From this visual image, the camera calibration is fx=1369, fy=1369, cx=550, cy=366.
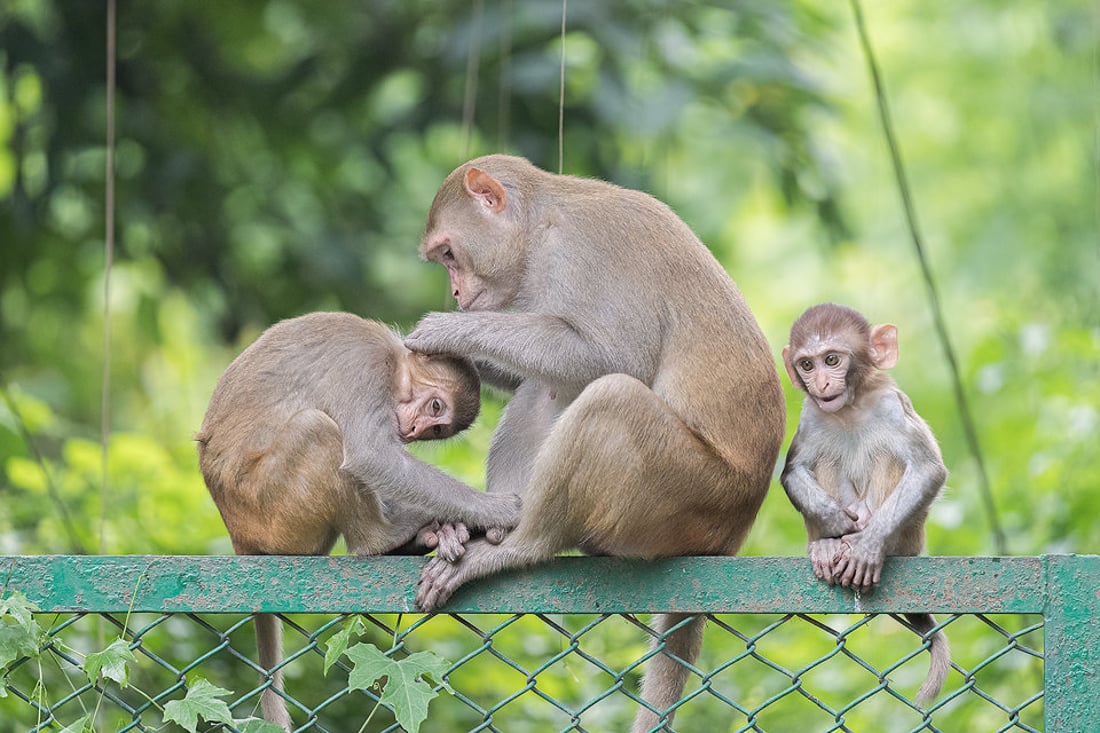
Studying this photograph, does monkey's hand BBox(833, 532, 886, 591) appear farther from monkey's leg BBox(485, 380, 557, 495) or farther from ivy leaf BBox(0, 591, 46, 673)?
ivy leaf BBox(0, 591, 46, 673)

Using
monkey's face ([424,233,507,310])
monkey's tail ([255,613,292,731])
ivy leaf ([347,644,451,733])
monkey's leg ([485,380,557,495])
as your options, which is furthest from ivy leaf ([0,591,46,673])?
monkey's face ([424,233,507,310])

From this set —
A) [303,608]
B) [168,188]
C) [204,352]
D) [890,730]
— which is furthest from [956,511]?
[204,352]

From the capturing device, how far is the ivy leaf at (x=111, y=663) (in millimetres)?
3510

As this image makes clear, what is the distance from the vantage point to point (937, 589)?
360 centimetres

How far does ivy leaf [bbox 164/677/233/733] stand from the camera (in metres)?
3.41

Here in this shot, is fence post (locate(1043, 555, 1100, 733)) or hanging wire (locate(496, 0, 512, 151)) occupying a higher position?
hanging wire (locate(496, 0, 512, 151))

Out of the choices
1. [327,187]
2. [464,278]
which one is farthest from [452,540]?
[327,187]

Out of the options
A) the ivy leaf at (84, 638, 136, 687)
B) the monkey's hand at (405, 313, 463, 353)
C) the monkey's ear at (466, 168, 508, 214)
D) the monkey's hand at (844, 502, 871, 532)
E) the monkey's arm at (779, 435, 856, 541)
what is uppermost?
the monkey's ear at (466, 168, 508, 214)

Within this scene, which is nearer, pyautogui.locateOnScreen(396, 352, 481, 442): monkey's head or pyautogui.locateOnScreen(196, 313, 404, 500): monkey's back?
pyautogui.locateOnScreen(196, 313, 404, 500): monkey's back

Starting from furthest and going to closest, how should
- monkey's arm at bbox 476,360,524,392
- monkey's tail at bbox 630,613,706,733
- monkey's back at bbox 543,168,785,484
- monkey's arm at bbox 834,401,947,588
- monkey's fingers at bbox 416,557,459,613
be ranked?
monkey's arm at bbox 476,360,524,392 < monkey's back at bbox 543,168,785,484 < monkey's tail at bbox 630,613,706,733 < monkey's fingers at bbox 416,557,459,613 < monkey's arm at bbox 834,401,947,588

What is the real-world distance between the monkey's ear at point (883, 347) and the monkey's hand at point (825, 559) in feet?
2.91

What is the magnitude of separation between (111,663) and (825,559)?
1.88m

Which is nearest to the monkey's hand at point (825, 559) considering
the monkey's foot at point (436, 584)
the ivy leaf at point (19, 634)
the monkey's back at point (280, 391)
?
the monkey's foot at point (436, 584)

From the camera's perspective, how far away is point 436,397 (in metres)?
4.71
